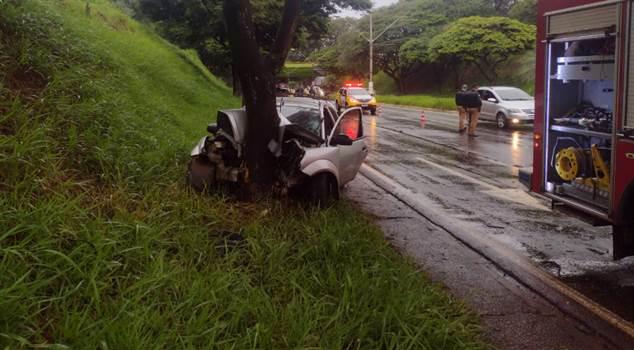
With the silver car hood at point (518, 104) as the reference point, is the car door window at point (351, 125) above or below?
below

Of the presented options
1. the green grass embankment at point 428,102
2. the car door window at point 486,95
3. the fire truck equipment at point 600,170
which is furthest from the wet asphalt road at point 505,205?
the green grass embankment at point 428,102

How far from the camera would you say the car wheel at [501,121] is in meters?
22.1

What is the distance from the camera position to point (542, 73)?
6.72 meters

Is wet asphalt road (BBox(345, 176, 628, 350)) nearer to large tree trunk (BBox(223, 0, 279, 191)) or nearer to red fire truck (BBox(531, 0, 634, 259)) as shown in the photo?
red fire truck (BBox(531, 0, 634, 259))

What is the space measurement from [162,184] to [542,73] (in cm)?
436

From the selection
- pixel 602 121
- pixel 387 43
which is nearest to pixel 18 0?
pixel 602 121

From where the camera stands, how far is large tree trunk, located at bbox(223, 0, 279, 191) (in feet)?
22.6

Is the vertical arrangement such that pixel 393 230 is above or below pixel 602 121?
below

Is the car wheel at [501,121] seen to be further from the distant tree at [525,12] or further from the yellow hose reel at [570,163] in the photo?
the distant tree at [525,12]

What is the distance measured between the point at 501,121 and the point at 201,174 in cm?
1755

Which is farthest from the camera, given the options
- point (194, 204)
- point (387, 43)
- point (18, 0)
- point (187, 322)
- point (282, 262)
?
point (387, 43)

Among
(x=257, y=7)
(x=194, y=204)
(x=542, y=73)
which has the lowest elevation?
(x=194, y=204)

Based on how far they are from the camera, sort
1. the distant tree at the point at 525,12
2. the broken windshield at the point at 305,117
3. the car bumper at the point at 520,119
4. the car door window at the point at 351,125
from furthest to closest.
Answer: the distant tree at the point at 525,12, the car bumper at the point at 520,119, the car door window at the point at 351,125, the broken windshield at the point at 305,117

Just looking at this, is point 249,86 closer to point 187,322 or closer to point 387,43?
point 187,322
